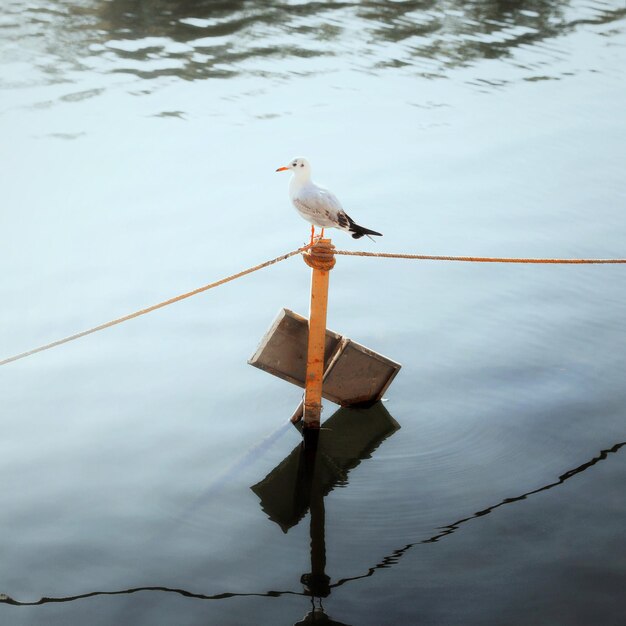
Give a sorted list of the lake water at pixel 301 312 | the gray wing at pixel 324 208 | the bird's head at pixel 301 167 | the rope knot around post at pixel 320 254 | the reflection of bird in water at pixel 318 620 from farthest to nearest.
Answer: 1. the bird's head at pixel 301 167
2. the gray wing at pixel 324 208
3. the rope knot around post at pixel 320 254
4. the lake water at pixel 301 312
5. the reflection of bird in water at pixel 318 620

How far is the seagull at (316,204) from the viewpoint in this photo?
600cm

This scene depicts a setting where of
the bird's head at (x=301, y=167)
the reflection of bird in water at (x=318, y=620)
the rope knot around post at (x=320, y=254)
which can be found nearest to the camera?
the reflection of bird in water at (x=318, y=620)

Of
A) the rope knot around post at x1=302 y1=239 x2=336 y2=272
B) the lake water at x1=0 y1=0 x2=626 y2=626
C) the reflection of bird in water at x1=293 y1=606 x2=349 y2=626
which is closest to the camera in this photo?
the reflection of bird in water at x1=293 y1=606 x2=349 y2=626

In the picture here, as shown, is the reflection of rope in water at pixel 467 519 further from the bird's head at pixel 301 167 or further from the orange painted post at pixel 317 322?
the bird's head at pixel 301 167

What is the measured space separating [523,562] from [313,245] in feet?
8.00

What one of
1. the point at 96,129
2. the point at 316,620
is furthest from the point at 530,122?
the point at 316,620

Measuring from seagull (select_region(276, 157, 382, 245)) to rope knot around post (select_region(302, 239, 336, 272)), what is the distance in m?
0.19

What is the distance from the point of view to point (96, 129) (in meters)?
12.4

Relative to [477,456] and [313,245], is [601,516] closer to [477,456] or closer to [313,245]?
[477,456]

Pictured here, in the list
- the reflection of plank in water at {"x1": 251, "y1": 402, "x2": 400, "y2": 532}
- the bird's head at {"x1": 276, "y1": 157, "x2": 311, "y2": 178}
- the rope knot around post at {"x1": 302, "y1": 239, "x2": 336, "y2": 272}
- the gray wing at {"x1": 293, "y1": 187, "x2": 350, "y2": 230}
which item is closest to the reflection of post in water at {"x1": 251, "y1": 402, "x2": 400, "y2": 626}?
the reflection of plank in water at {"x1": 251, "y1": 402, "x2": 400, "y2": 532}

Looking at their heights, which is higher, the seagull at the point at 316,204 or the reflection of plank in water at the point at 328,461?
the seagull at the point at 316,204

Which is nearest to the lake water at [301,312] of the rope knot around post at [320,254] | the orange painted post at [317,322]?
the orange painted post at [317,322]

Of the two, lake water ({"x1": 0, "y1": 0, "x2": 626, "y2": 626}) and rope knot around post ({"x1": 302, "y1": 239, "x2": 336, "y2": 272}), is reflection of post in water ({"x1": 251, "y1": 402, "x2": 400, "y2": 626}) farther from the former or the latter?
rope knot around post ({"x1": 302, "y1": 239, "x2": 336, "y2": 272})

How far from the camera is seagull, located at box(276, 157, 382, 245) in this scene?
600 centimetres
